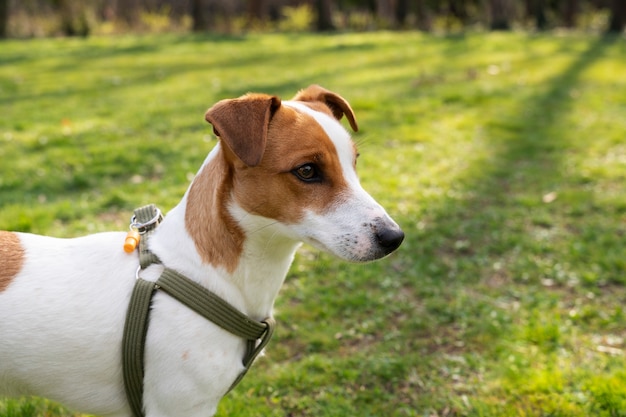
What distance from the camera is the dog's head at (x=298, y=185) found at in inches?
98.6

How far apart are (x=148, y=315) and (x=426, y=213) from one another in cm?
392

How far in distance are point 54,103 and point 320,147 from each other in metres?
8.66

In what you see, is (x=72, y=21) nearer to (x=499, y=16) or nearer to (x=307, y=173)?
(x=499, y=16)

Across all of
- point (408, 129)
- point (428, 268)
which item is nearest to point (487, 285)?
point (428, 268)

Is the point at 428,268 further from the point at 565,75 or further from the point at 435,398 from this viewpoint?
the point at 565,75

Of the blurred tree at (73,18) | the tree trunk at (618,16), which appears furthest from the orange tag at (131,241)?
the tree trunk at (618,16)

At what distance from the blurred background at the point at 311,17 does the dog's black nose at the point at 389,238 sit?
21.0 metres

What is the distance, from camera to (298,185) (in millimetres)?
2564

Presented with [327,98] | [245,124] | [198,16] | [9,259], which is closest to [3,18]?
[198,16]

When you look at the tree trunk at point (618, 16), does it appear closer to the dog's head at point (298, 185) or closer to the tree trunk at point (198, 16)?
the tree trunk at point (198, 16)

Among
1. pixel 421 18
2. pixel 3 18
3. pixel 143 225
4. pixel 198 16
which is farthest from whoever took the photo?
pixel 421 18

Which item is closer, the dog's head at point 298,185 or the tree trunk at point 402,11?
the dog's head at point 298,185

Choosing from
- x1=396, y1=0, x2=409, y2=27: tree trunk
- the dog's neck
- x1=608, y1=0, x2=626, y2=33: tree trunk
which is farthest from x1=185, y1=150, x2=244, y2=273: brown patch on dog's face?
x1=396, y1=0, x2=409, y2=27: tree trunk

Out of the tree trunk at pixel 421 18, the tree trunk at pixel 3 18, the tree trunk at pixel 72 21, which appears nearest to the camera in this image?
the tree trunk at pixel 3 18
